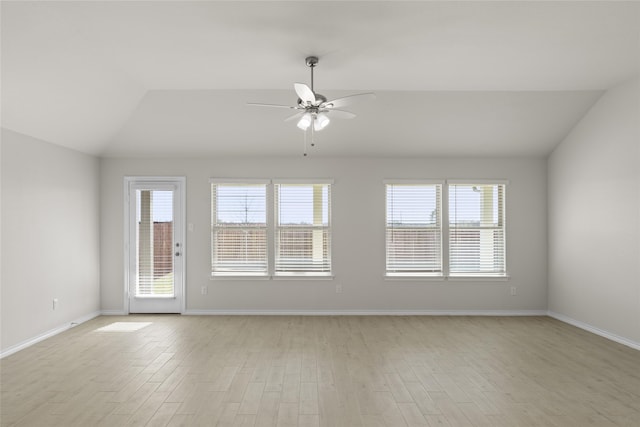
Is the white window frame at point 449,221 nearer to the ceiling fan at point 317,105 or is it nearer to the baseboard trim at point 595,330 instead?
the baseboard trim at point 595,330

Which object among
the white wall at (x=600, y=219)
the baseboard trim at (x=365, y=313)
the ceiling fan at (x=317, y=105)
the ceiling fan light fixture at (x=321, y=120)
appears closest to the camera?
the ceiling fan at (x=317, y=105)

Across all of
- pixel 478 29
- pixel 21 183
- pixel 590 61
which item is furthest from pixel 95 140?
pixel 590 61

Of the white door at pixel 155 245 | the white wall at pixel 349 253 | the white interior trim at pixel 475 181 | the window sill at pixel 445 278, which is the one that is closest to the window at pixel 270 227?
the white wall at pixel 349 253

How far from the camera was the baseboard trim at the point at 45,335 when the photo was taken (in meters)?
4.27

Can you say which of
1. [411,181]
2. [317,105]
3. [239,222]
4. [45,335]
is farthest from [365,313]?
[45,335]

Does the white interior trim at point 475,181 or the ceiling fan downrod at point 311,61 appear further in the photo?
the white interior trim at point 475,181

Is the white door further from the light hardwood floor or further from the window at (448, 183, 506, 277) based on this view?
the window at (448, 183, 506, 277)

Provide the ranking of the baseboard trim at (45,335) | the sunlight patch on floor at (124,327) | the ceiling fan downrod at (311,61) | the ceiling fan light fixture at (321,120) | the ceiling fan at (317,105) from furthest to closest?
the sunlight patch on floor at (124,327), the baseboard trim at (45,335), the ceiling fan downrod at (311,61), the ceiling fan light fixture at (321,120), the ceiling fan at (317,105)

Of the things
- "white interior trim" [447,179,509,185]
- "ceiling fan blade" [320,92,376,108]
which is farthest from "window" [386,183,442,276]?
"ceiling fan blade" [320,92,376,108]

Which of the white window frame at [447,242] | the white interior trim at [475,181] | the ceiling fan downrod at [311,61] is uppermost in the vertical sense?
the ceiling fan downrod at [311,61]

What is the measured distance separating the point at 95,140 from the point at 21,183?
4.23 feet

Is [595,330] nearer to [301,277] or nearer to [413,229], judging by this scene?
[413,229]

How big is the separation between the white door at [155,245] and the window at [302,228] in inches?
61.4

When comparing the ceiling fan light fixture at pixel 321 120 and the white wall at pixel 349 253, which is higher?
the ceiling fan light fixture at pixel 321 120
